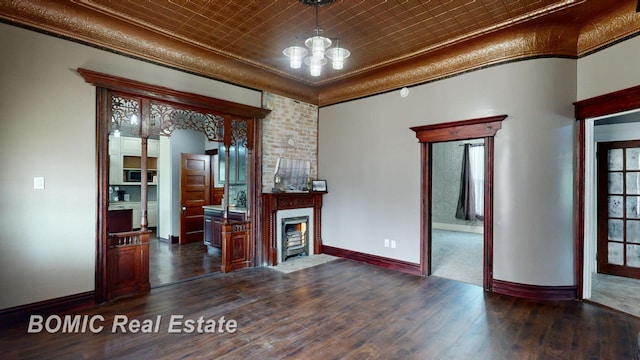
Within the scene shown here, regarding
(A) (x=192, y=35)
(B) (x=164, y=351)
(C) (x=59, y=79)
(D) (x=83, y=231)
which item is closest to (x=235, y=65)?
(A) (x=192, y=35)

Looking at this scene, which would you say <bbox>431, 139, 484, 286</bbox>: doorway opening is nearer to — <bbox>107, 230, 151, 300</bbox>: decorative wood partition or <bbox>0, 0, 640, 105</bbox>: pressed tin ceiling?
<bbox>0, 0, 640, 105</bbox>: pressed tin ceiling

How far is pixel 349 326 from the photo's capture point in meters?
3.00

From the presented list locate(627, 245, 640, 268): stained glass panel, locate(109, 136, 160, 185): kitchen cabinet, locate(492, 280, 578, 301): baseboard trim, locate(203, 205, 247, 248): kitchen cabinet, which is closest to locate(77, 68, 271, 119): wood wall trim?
locate(203, 205, 247, 248): kitchen cabinet

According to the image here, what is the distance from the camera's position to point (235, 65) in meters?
4.69

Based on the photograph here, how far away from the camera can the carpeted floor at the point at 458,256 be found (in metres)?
4.61

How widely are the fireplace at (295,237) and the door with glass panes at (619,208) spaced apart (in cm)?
454

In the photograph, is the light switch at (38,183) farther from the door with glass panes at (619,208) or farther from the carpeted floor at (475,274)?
the door with glass panes at (619,208)

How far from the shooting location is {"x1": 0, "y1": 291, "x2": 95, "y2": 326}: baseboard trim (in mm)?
2965

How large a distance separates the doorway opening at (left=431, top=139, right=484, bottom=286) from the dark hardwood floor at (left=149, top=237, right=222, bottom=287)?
4.42 m

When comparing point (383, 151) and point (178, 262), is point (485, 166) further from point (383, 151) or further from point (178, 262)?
point (178, 262)

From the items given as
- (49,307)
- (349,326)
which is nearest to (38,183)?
(49,307)

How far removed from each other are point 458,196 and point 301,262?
18.8ft

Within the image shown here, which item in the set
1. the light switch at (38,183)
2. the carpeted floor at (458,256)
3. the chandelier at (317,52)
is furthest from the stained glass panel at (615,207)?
the light switch at (38,183)

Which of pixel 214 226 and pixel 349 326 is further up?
pixel 214 226
